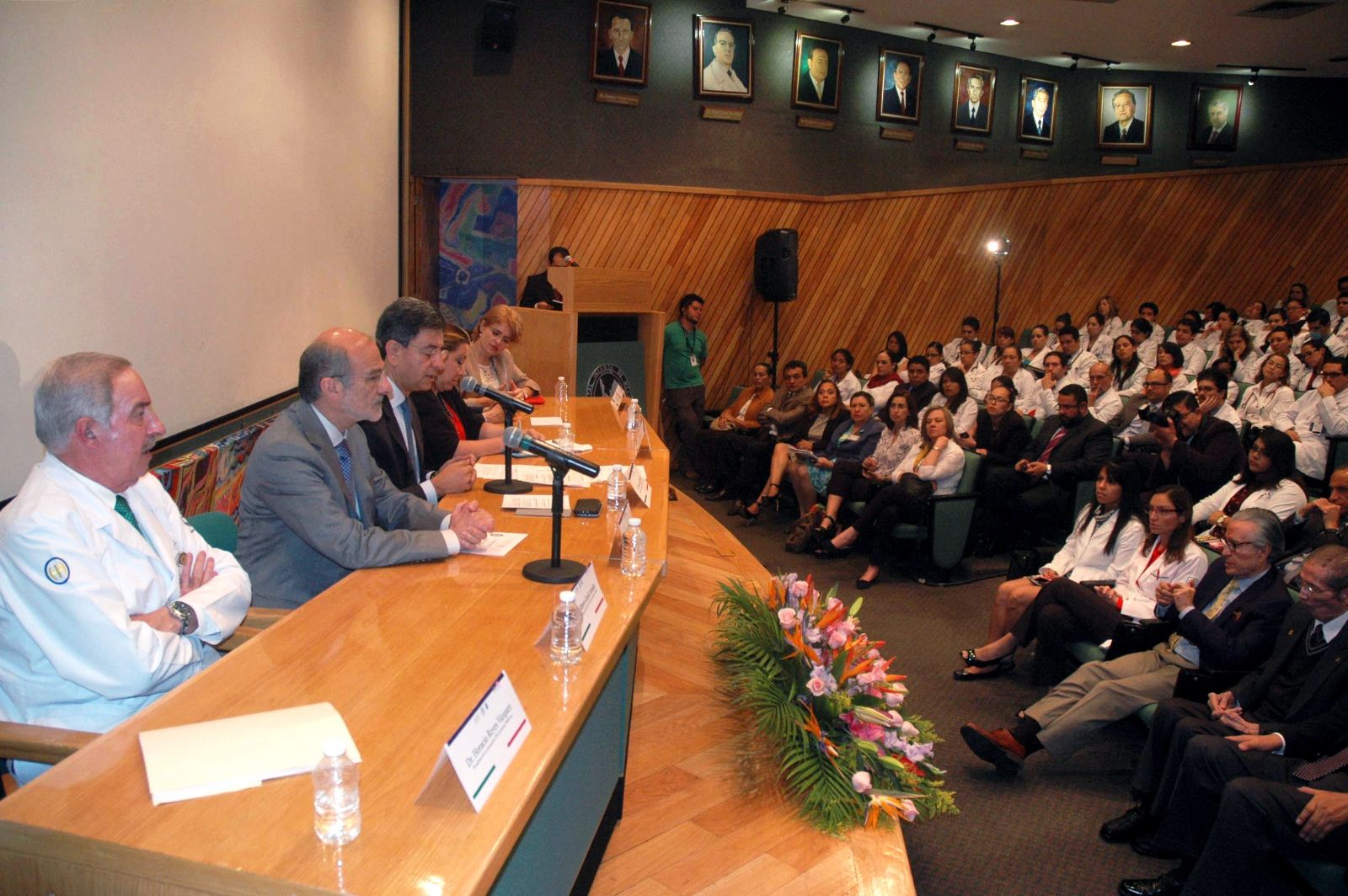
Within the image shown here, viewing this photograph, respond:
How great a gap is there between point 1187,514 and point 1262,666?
785 mm

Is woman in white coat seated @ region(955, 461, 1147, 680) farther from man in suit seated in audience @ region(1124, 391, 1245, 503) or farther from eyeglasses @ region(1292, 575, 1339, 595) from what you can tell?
man in suit seated in audience @ region(1124, 391, 1245, 503)

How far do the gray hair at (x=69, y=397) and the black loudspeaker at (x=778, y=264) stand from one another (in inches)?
286

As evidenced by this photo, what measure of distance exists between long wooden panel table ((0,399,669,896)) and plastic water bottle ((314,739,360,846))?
0.02 meters

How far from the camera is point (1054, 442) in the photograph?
6.01 m

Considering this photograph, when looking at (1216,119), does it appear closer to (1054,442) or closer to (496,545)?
(1054,442)

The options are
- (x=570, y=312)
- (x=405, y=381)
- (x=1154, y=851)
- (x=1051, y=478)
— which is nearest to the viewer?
(x=1154, y=851)

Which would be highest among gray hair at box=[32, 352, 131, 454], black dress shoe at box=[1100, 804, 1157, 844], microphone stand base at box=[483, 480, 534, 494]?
gray hair at box=[32, 352, 131, 454]

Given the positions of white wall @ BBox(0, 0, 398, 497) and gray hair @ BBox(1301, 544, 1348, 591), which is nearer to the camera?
white wall @ BBox(0, 0, 398, 497)

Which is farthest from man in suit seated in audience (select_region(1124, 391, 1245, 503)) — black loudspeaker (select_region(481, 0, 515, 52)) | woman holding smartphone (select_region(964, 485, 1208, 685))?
black loudspeaker (select_region(481, 0, 515, 52))

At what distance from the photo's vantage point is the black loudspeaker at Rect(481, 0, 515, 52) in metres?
8.02

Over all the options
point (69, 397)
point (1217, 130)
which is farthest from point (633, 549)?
point (1217, 130)

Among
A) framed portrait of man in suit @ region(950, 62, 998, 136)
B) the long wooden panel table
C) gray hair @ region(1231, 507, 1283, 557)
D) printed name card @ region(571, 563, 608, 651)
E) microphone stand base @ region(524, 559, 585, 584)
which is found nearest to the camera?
the long wooden panel table

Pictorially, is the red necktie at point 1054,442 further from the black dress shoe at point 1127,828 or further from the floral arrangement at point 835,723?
the floral arrangement at point 835,723

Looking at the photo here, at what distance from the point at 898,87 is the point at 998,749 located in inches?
345
